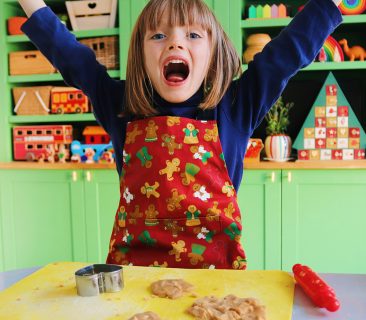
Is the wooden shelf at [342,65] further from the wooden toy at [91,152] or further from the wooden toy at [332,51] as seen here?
the wooden toy at [91,152]

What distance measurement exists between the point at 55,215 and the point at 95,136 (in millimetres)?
473

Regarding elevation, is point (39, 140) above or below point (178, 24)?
below

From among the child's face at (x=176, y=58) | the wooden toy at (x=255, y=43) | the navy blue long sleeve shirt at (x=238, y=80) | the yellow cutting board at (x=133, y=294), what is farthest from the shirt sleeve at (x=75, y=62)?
the wooden toy at (x=255, y=43)

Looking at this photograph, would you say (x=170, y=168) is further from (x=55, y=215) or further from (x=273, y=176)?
(x=55, y=215)

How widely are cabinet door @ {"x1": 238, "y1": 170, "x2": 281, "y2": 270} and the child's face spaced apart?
1.31m

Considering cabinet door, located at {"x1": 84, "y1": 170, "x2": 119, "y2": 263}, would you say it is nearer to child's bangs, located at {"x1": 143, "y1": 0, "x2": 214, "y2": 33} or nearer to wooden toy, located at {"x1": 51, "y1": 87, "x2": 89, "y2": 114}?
wooden toy, located at {"x1": 51, "y1": 87, "x2": 89, "y2": 114}

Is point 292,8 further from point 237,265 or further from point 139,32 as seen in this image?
point 237,265

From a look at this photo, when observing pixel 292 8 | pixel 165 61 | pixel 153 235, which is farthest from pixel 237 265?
pixel 292 8

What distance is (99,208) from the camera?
7.87 ft

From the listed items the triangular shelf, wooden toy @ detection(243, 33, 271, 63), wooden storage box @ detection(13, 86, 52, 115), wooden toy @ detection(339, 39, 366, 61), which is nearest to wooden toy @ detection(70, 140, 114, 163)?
wooden storage box @ detection(13, 86, 52, 115)

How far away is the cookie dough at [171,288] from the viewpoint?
0.73 m

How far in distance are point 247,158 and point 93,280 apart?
160 cm

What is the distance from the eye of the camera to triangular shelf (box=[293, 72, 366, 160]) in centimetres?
221

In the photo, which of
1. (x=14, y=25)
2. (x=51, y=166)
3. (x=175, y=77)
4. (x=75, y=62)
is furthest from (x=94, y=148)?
(x=175, y=77)
